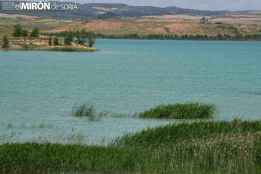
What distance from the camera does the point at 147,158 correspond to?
1888cm

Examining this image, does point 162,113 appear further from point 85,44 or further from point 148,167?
point 85,44

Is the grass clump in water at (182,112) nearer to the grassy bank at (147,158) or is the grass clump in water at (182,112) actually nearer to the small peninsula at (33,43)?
the grassy bank at (147,158)

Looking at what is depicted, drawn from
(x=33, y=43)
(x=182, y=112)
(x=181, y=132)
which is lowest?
(x=33, y=43)

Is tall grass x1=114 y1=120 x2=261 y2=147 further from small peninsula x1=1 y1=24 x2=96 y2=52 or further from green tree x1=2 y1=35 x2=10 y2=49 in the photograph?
green tree x1=2 y1=35 x2=10 y2=49

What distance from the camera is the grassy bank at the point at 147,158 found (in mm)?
18156

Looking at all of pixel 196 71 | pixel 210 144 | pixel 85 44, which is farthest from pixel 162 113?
pixel 85 44

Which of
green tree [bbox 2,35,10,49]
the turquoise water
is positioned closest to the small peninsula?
green tree [bbox 2,35,10,49]

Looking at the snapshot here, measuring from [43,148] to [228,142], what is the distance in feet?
14.2

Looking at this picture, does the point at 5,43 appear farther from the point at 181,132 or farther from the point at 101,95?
the point at 181,132

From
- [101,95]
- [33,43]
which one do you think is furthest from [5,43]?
[101,95]

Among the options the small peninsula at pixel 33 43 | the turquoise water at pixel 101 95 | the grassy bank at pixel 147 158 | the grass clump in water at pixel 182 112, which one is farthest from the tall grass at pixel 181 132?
the small peninsula at pixel 33 43

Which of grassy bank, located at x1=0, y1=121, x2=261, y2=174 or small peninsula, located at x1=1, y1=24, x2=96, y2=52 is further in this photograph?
small peninsula, located at x1=1, y1=24, x2=96, y2=52

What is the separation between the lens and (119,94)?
149 feet

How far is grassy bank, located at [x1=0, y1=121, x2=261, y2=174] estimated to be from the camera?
18.2 meters
